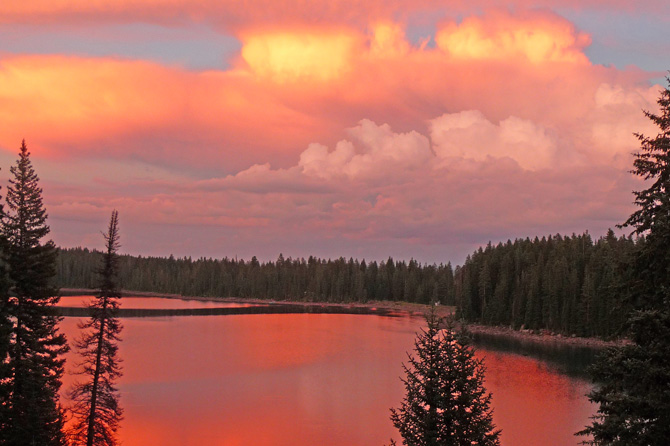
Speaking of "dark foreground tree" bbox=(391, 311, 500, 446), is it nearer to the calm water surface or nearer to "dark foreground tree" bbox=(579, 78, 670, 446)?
"dark foreground tree" bbox=(579, 78, 670, 446)

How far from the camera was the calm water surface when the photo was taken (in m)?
49.7

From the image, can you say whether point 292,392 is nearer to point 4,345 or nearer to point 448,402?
point 4,345

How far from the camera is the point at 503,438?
48.7 metres

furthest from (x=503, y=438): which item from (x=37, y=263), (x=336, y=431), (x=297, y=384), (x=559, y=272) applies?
(x=559, y=272)

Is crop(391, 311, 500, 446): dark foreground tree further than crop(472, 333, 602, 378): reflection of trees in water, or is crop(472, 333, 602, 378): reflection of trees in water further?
crop(472, 333, 602, 378): reflection of trees in water

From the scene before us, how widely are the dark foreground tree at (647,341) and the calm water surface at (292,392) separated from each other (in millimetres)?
30934

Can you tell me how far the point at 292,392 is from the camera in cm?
6581

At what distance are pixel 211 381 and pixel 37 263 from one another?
39.5 m

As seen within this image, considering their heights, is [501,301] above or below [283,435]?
above

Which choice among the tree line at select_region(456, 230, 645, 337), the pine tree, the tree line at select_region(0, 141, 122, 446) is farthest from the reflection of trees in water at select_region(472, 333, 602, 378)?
the pine tree

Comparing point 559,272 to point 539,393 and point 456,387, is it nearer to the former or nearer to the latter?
point 539,393

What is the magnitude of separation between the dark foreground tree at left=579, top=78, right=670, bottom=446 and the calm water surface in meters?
30.9

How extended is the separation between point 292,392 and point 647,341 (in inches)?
2049

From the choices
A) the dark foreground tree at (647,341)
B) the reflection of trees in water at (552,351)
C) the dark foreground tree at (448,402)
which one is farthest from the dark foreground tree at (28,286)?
the reflection of trees in water at (552,351)
